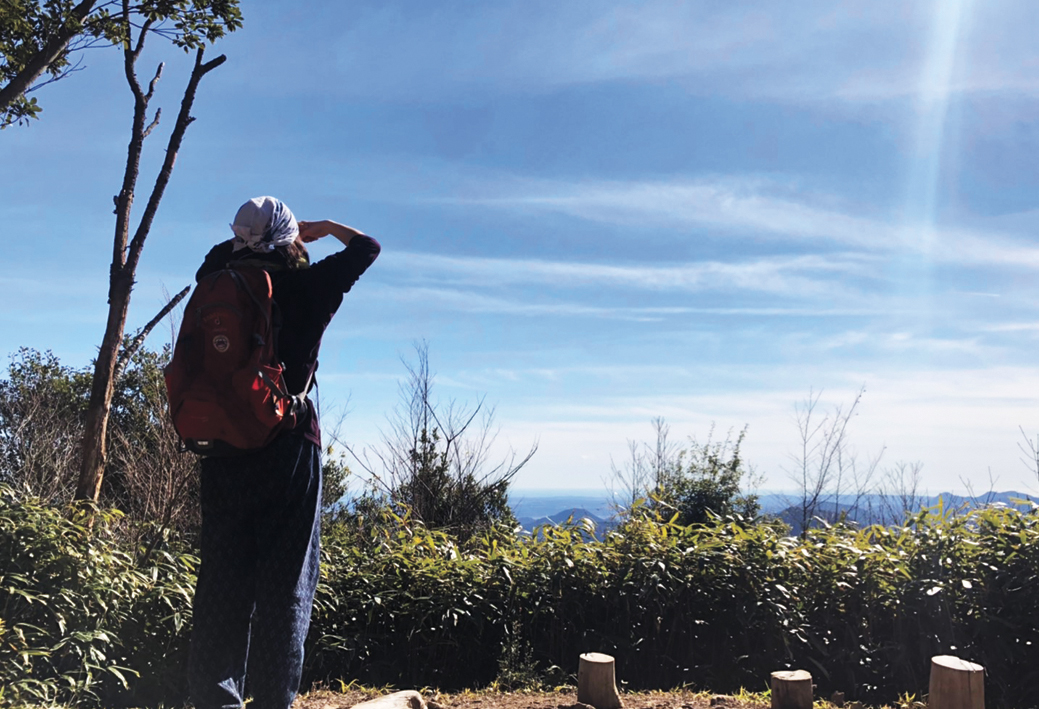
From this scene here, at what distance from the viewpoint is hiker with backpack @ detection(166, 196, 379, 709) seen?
193 centimetres

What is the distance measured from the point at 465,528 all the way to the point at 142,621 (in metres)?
3.67

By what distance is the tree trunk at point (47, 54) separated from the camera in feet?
15.7

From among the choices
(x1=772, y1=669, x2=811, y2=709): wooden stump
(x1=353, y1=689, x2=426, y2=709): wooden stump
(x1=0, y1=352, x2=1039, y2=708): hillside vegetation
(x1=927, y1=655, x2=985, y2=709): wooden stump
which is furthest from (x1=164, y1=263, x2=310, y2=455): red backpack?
(x1=927, y1=655, x2=985, y2=709): wooden stump

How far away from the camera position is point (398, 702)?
9.70 ft

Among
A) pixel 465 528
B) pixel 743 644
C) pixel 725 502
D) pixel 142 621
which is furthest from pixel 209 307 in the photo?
pixel 725 502

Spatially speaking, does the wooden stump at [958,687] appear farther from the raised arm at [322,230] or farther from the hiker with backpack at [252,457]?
the raised arm at [322,230]

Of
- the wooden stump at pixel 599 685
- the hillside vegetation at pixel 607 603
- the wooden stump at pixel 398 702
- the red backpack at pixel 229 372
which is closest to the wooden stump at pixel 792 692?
the wooden stump at pixel 599 685

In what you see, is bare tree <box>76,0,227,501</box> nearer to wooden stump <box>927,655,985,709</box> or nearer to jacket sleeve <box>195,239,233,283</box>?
jacket sleeve <box>195,239,233,283</box>

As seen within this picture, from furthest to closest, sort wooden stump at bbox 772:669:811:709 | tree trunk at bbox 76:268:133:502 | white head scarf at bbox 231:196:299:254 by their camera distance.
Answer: tree trunk at bbox 76:268:133:502
wooden stump at bbox 772:669:811:709
white head scarf at bbox 231:196:299:254

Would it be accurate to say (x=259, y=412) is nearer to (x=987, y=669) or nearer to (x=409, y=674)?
(x=409, y=674)

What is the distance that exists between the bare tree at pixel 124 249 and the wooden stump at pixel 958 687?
485 cm

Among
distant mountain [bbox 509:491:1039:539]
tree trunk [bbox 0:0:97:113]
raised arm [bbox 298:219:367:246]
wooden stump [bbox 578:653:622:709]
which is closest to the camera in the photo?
raised arm [bbox 298:219:367:246]

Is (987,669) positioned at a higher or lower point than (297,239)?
lower

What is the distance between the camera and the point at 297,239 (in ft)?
7.38
